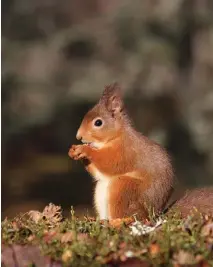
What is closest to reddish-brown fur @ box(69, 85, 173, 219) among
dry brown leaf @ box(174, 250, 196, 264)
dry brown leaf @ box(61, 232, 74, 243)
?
dry brown leaf @ box(61, 232, 74, 243)

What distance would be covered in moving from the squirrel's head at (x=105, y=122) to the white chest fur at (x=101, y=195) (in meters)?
0.22

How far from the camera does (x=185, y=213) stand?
488cm

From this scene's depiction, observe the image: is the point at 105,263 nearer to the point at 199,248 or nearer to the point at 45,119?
the point at 199,248

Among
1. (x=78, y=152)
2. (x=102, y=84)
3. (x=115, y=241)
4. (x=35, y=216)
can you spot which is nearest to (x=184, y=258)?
(x=115, y=241)

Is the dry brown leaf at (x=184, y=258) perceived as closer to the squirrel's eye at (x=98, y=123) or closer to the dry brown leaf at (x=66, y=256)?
the dry brown leaf at (x=66, y=256)

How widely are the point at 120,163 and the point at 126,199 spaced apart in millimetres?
252

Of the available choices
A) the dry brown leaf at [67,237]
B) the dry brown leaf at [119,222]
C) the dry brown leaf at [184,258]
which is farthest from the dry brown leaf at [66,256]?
the dry brown leaf at [119,222]

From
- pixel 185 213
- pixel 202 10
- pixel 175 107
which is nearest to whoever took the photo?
pixel 185 213

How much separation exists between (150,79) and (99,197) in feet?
22.4

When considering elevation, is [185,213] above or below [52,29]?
below

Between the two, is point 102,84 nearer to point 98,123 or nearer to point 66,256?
point 98,123

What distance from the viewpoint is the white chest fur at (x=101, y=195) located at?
5036 mm

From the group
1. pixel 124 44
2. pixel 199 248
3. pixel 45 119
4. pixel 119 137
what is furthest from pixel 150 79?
pixel 199 248

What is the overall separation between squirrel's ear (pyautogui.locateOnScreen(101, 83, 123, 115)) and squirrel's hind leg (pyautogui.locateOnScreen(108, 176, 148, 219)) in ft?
1.79
